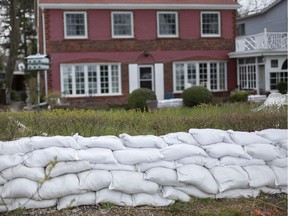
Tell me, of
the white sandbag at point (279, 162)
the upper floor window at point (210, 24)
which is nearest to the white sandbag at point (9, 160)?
the white sandbag at point (279, 162)

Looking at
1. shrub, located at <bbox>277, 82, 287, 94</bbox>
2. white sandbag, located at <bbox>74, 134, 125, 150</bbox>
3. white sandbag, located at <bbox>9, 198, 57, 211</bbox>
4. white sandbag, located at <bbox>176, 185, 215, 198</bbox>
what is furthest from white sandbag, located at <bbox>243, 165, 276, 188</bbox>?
shrub, located at <bbox>277, 82, 287, 94</bbox>

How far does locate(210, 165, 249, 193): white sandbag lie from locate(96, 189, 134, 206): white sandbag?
95cm

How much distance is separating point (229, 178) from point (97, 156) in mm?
1397

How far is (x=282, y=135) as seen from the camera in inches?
219

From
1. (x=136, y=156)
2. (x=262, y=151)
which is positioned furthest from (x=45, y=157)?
(x=262, y=151)

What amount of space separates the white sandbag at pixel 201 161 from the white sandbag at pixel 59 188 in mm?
1118

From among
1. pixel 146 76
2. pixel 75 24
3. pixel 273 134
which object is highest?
pixel 75 24

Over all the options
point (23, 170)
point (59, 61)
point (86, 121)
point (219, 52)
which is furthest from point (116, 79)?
point (23, 170)

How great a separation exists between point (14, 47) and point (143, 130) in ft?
68.9

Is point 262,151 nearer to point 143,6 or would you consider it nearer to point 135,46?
point 135,46

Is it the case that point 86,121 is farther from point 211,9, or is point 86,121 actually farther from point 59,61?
point 211,9

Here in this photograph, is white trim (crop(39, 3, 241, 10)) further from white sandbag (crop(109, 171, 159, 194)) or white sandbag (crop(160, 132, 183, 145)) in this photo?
white sandbag (crop(109, 171, 159, 194))

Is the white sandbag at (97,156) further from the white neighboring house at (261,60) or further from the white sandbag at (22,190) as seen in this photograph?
the white neighboring house at (261,60)

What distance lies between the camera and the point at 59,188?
4520 mm
